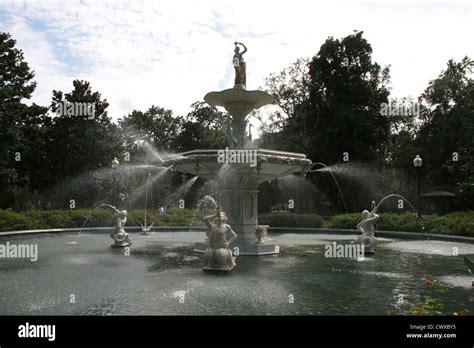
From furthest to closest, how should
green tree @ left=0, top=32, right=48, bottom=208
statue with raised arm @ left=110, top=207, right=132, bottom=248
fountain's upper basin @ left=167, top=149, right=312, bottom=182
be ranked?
green tree @ left=0, top=32, right=48, bottom=208
statue with raised arm @ left=110, top=207, right=132, bottom=248
fountain's upper basin @ left=167, top=149, right=312, bottom=182

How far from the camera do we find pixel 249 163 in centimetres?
1377

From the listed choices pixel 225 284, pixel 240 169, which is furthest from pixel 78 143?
pixel 225 284

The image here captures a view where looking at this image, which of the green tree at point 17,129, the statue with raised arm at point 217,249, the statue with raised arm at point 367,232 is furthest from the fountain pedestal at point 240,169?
the green tree at point 17,129

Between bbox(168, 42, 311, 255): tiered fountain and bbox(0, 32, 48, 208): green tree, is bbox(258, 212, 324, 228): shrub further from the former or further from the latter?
bbox(0, 32, 48, 208): green tree

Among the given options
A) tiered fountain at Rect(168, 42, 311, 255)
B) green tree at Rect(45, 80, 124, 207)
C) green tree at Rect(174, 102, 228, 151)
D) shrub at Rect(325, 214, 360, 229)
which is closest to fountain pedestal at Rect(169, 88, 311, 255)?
tiered fountain at Rect(168, 42, 311, 255)

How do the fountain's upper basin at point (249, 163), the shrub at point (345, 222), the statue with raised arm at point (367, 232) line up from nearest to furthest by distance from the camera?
the fountain's upper basin at point (249, 163) < the statue with raised arm at point (367, 232) < the shrub at point (345, 222)

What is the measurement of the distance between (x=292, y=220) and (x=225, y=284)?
16.7 meters

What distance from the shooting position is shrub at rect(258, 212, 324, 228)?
2483 cm

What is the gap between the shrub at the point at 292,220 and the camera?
24828mm

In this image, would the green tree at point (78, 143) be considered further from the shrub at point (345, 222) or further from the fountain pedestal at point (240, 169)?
the fountain pedestal at point (240, 169)

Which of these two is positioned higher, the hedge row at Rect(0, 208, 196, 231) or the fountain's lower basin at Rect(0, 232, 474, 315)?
the hedge row at Rect(0, 208, 196, 231)

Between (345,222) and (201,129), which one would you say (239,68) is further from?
(201,129)

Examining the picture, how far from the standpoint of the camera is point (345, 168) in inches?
1580

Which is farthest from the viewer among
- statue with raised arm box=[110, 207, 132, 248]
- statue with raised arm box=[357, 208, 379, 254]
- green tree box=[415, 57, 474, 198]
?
green tree box=[415, 57, 474, 198]
